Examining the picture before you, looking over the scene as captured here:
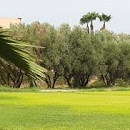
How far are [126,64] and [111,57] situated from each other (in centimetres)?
232

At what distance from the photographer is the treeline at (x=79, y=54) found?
57156 millimetres

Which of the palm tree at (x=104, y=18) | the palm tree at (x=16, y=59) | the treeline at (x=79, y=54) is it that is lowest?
the palm tree at (x=16, y=59)

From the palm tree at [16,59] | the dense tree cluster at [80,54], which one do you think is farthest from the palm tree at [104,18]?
the palm tree at [16,59]

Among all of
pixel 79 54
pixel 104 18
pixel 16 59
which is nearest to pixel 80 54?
pixel 79 54

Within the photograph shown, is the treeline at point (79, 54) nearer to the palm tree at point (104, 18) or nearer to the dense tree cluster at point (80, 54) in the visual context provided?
the dense tree cluster at point (80, 54)

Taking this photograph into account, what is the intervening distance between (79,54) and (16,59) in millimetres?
55113

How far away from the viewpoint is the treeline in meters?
57.2

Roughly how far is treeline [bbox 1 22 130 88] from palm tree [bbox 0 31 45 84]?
50470mm

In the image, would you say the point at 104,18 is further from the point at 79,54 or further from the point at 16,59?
the point at 16,59

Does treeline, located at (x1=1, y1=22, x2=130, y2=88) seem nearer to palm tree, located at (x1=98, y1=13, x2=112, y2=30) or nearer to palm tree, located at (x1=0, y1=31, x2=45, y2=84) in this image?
palm tree, located at (x1=98, y1=13, x2=112, y2=30)

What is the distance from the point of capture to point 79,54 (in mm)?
59375

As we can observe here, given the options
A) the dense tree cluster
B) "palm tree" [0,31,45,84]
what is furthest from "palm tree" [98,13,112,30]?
"palm tree" [0,31,45,84]

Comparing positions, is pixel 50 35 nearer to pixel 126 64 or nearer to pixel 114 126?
pixel 126 64

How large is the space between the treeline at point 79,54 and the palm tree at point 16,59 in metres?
50.5
